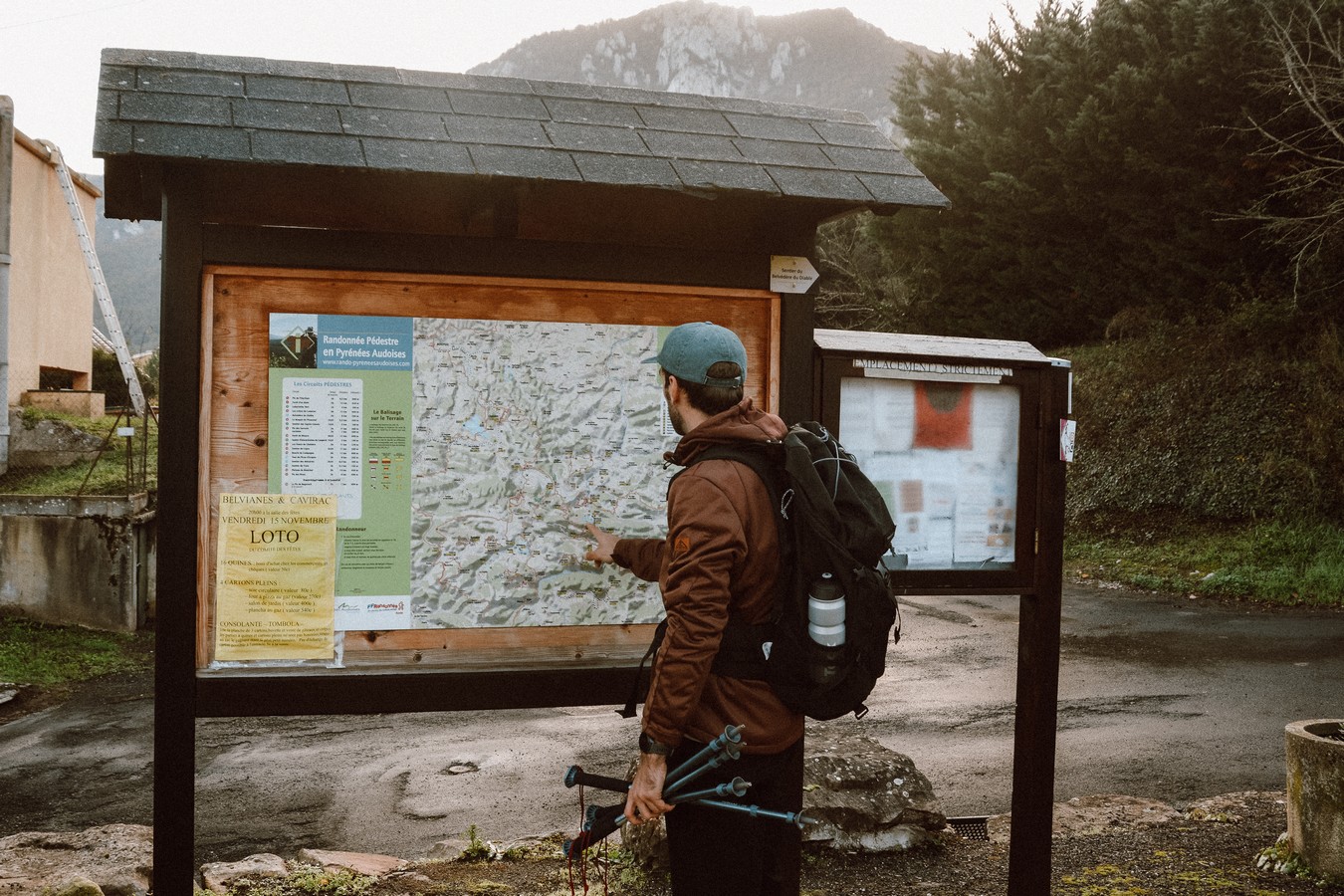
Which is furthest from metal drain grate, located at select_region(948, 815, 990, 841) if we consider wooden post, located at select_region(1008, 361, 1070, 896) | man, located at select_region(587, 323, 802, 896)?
man, located at select_region(587, 323, 802, 896)

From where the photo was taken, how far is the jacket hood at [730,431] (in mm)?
2777

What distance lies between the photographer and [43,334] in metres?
17.0

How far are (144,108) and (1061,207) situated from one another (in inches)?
776

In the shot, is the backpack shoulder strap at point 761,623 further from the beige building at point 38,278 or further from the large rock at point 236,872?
the beige building at point 38,278

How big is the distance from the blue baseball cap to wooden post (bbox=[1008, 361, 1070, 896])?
72.2 inches

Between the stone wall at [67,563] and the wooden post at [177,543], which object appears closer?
the wooden post at [177,543]

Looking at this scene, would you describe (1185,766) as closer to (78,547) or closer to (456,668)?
(456,668)

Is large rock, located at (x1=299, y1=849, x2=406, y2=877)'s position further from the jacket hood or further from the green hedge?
the green hedge

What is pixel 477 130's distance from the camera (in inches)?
135

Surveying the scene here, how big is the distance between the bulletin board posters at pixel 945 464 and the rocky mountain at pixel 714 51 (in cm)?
12923

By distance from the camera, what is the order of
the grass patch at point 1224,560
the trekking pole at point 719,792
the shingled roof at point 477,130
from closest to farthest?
the trekking pole at point 719,792 → the shingled roof at point 477,130 → the grass patch at point 1224,560

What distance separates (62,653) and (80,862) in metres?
7.00

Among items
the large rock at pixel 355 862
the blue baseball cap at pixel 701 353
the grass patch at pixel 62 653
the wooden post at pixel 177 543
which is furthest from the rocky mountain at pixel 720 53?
the blue baseball cap at pixel 701 353

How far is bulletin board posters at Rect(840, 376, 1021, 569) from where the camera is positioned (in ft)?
13.4
